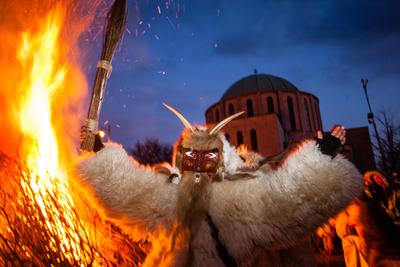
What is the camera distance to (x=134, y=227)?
2.28 metres

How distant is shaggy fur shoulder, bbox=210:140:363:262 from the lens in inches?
72.2

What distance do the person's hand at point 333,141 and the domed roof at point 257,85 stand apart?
32688 mm

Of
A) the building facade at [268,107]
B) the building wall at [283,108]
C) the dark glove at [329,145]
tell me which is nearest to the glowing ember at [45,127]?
the dark glove at [329,145]

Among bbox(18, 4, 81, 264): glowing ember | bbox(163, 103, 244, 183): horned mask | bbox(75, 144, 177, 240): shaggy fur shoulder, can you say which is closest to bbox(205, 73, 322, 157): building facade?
bbox(18, 4, 81, 264): glowing ember

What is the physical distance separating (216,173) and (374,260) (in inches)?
116

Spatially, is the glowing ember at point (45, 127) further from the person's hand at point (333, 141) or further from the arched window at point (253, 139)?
the arched window at point (253, 139)

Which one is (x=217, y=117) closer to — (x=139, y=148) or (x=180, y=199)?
(x=139, y=148)

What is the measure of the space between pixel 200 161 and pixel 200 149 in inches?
5.0

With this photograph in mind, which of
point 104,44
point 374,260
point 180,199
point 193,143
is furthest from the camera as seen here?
point 374,260

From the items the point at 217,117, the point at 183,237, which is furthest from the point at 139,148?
the point at 183,237

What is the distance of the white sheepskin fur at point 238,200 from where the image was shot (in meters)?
1.85

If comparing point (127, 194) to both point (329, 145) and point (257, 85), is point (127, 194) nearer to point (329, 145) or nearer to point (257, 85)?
point (329, 145)

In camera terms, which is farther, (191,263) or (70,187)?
(70,187)

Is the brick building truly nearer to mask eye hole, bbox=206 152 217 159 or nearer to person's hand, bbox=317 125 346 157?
mask eye hole, bbox=206 152 217 159
